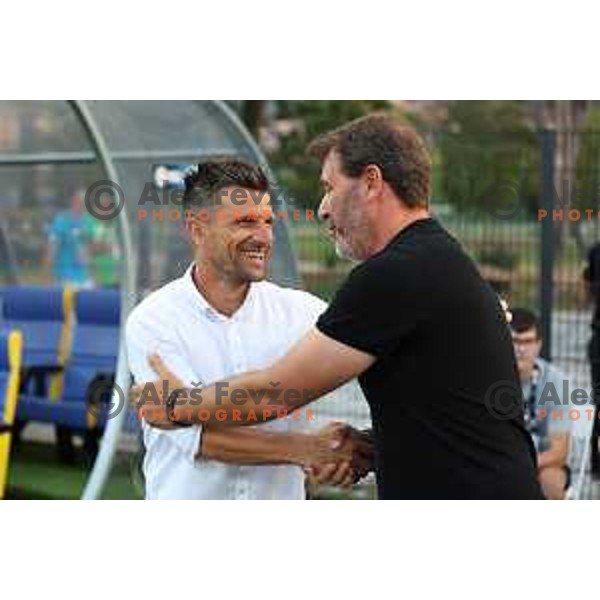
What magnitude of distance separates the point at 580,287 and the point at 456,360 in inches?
225

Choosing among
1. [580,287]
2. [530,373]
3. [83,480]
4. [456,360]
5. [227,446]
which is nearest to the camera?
[456,360]

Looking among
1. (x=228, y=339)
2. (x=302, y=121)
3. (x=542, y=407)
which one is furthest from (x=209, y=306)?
(x=302, y=121)

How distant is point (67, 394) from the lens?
9.58 metres

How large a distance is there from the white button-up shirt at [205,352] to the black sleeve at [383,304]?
1.46ft

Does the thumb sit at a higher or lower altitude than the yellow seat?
higher

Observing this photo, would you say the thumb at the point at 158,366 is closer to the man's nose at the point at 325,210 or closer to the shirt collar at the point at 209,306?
the shirt collar at the point at 209,306

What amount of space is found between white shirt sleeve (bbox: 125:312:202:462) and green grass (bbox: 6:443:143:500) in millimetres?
4034

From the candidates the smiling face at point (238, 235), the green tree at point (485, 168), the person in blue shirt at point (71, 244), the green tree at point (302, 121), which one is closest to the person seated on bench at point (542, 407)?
the green tree at point (485, 168)

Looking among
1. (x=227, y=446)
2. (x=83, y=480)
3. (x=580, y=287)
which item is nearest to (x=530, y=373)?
(x=580, y=287)

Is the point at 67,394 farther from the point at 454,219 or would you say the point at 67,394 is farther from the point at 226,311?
the point at 226,311

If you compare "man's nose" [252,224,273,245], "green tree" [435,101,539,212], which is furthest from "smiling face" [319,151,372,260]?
"green tree" [435,101,539,212]

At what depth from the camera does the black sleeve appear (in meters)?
2.93

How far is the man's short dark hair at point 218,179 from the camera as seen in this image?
334 cm

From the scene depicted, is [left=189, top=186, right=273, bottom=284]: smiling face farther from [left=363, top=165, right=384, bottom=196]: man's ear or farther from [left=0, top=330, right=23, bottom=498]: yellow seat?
[left=0, top=330, right=23, bottom=498]: yellow seat
